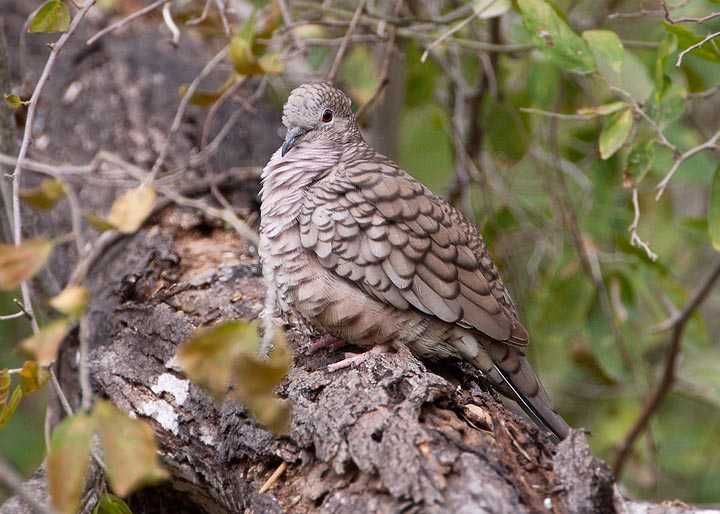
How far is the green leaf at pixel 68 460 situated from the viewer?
136 cm

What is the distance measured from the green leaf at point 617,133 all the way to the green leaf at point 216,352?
1.99 meters

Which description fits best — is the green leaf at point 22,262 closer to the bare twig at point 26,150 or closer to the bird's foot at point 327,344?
the bare twig at point 26,150

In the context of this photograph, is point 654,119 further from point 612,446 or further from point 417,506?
point 612,446

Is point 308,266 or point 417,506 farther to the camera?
point 308,266

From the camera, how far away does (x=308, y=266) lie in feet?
9.10

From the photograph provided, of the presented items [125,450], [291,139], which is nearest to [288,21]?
[291,139]

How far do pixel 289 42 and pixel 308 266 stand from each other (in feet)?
5.16

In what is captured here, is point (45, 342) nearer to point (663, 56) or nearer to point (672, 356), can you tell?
point (663, 56)

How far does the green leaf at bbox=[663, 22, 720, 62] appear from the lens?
2.78m

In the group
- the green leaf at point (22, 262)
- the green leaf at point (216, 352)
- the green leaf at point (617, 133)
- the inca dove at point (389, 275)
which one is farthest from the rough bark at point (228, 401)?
the green leaf at point (617, 133)

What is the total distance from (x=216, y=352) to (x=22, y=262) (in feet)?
1.35

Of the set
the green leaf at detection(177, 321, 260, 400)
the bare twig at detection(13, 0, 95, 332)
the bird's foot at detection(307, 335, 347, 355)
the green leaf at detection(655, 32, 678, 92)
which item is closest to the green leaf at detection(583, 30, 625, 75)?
the green leaf at detection(655, 32, 678, 92)

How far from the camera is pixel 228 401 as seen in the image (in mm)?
2496

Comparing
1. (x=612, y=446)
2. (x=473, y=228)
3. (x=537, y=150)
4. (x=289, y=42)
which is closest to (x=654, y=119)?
(x=473, y=228)
